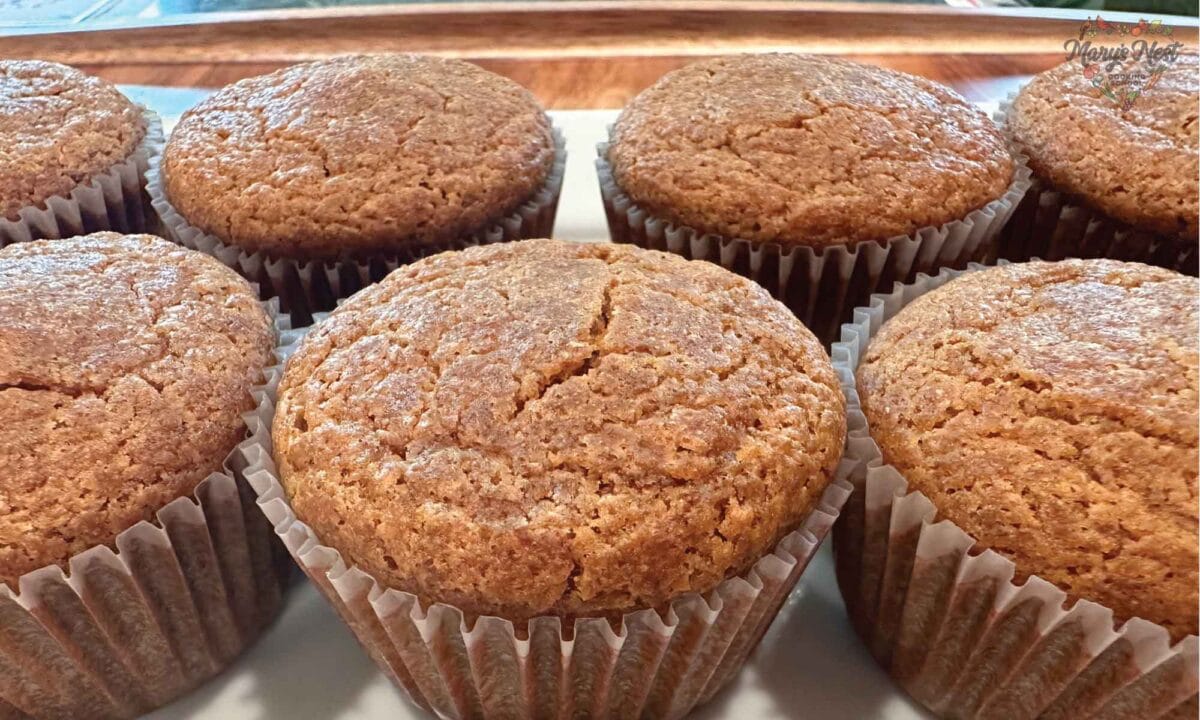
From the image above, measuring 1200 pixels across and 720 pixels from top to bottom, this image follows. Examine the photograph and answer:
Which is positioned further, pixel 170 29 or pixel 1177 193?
pixel 170 29

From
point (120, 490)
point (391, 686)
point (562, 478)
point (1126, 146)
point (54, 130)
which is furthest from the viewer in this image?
point (54, 130)

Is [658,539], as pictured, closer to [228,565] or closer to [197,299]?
[228,565]

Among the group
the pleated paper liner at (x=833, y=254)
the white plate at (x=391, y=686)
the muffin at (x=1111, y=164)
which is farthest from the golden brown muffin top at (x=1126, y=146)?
the white plate at (x=391, y=686)

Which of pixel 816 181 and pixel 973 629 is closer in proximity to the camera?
pixel 973 629

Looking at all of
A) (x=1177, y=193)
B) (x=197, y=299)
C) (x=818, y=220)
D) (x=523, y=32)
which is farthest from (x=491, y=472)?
(x=523, y=32)

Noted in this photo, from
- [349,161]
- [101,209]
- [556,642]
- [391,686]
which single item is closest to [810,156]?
[349,161]

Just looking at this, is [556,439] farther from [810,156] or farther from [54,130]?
[54,130]
